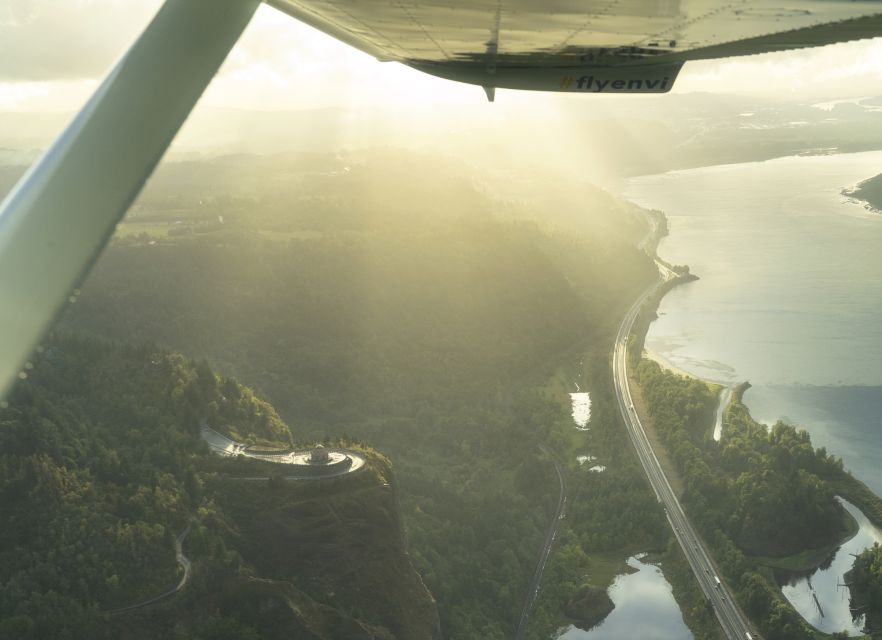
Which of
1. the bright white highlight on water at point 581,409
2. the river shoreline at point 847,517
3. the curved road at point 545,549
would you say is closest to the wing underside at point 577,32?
the curved road at point 545,549

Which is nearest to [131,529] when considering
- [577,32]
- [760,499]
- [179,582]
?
[179,582]

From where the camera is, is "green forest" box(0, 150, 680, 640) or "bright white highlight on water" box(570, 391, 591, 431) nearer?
"green forest" box(0, 150, 680, 640)

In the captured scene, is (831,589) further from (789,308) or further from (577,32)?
(789,308)

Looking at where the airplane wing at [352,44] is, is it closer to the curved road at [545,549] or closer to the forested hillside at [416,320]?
the forested hillside at [416,320]

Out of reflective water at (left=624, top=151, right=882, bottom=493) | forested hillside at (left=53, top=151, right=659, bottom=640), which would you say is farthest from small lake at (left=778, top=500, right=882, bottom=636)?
forested hillside at (left=53, top=151, right=659, bottom=640)

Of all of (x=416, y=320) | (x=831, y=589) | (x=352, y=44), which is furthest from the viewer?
(x=416, y=320)

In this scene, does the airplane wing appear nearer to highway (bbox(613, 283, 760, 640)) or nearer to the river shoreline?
highway (bbox(613, 283, 760, 640))
